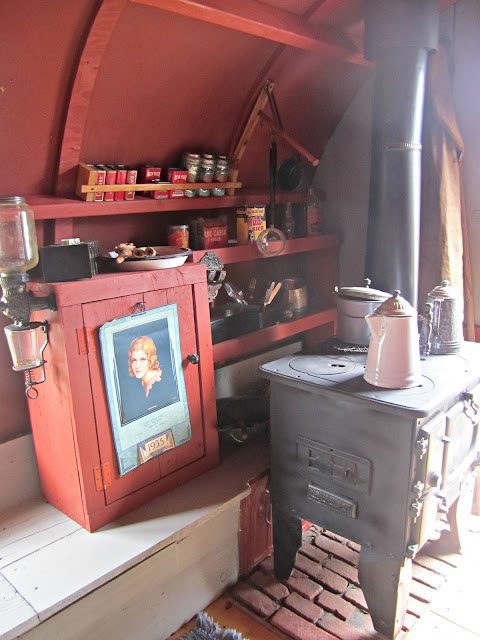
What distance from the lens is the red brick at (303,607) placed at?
5.27ft

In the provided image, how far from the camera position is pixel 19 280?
4.33 feet

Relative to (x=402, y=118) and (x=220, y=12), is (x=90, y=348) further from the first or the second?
(x=402, y=118)

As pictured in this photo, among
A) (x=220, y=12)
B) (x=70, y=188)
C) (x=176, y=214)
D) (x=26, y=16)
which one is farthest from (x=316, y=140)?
(x=26, y=16)

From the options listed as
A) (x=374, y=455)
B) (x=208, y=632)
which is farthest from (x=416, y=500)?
(x=208, y=632)

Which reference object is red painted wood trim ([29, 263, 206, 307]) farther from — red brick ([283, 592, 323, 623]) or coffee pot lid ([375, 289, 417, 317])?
red brick ([283, 592, 323, 623])

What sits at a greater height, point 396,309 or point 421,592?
point 396,309

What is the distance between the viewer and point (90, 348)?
4.62ft

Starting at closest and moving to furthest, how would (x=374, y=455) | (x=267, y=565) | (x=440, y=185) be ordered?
1. (x=374, y=455)
2. (x=267, y=565)
3. (x=440, y=185)

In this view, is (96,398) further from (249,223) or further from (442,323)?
(442,323)

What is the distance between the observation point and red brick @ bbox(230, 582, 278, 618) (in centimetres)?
163

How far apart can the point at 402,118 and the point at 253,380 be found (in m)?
1.21

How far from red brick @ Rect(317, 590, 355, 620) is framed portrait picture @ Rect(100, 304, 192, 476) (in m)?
0.69

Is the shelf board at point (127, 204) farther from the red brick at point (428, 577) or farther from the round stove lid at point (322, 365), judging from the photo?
the red brick at point (428, 577)

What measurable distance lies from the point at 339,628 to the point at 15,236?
4.86ft
